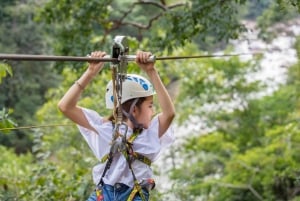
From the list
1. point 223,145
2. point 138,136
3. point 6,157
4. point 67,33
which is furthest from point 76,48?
point 6,157

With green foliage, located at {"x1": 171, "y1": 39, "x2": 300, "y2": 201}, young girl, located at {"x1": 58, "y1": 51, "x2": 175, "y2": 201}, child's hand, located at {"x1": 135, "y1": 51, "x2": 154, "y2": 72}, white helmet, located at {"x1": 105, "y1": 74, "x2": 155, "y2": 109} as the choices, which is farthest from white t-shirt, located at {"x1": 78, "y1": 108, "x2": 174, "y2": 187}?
green foliage, located at {"x1": 171, "y1": 39, "x2": 300, "y2": 201}

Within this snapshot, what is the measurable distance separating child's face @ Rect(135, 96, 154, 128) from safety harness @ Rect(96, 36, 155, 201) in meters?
0.02

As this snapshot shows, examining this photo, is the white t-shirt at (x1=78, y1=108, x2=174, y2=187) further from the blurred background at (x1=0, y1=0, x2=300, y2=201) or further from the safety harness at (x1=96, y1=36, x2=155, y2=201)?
the blurred background at (x1=0, y1=0, x2=300, y2=201)

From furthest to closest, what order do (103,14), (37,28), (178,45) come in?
1. (37,28)
2. (103,14)
3. (178,45)

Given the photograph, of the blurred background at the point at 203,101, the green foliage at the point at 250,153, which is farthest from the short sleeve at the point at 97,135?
the green foliage at the point at 250,153

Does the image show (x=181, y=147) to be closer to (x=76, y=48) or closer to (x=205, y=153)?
(x=205, y=153)

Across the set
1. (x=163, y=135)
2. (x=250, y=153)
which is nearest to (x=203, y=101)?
(x=250, y=153)

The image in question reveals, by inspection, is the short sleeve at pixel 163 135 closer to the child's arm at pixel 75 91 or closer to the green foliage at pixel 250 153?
the child's arm at pixel 75 91

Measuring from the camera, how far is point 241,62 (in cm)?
1013

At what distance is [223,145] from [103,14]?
15.5 feet

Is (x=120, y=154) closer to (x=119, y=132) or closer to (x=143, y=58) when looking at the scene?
(x=119, y=132)

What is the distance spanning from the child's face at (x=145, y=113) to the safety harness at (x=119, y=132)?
24 mm

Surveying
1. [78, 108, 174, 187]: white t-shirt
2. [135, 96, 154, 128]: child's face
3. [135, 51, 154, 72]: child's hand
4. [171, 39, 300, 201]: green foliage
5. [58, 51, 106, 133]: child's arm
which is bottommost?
[171, 39, 300, 201]: green foliage

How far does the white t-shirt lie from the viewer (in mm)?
1965
